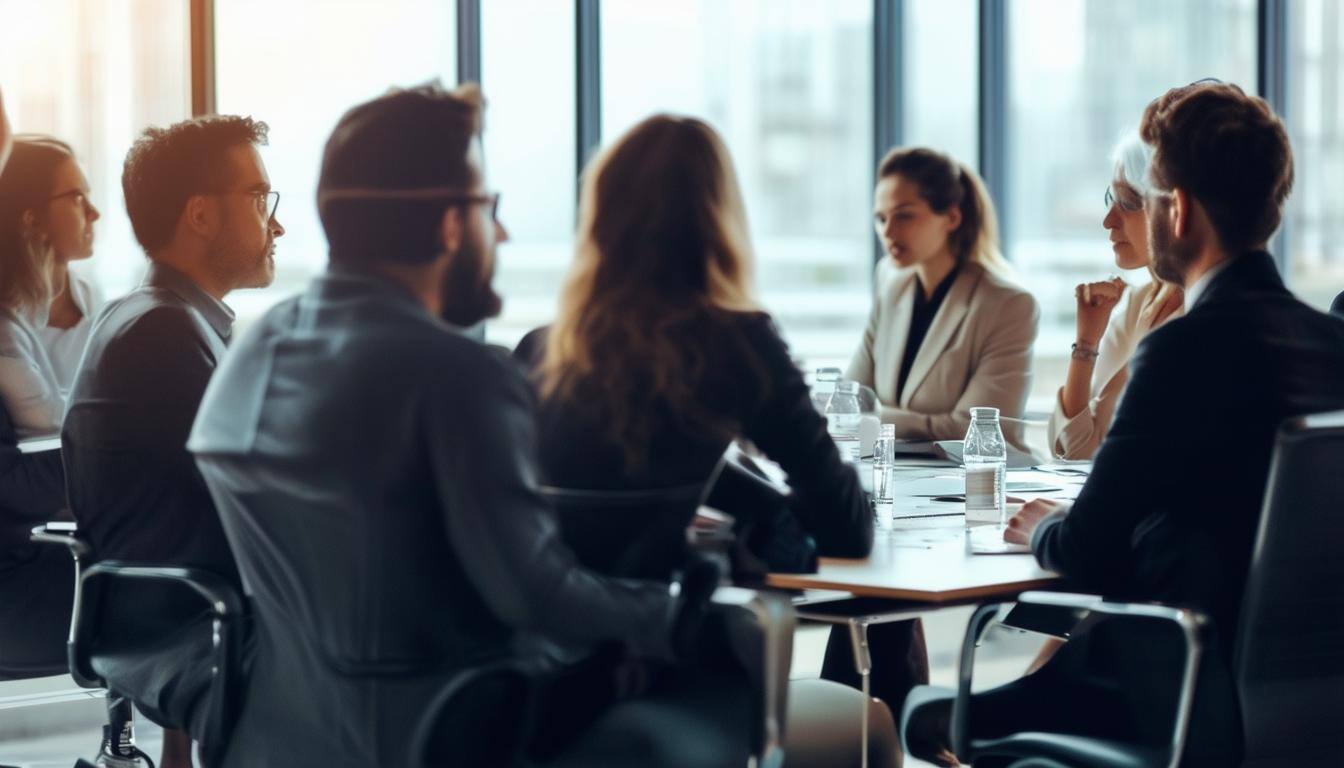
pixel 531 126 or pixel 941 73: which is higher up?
pixel 941 73

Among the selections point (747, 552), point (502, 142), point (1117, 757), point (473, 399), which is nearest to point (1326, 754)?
point (1117, 757)

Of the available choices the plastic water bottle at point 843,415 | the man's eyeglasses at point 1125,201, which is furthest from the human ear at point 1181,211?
the man's eyeglasses at point 1125,201

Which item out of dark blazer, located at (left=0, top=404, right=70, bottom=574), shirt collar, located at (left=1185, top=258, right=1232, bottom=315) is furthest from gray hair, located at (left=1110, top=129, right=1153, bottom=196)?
dark blazer, located at (left=0, top=404, right=70, bottom=574)

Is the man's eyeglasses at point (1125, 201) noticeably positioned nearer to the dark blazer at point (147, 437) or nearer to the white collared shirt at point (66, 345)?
the dark blazer at point (147, 437)

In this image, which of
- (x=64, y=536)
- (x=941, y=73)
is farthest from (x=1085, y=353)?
(x=941, y=73)

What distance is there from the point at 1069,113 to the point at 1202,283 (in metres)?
4.13

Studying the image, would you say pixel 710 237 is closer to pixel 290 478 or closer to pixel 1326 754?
pixel 290 478

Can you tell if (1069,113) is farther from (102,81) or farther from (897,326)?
(102,81)

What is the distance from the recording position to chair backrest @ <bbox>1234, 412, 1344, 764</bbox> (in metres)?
1.93

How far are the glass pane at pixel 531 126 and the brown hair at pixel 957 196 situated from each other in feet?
4.64

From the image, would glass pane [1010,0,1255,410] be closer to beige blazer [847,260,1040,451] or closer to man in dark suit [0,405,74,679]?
beige blazer [847,260,1040,451]

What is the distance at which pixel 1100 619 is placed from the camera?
2.08m

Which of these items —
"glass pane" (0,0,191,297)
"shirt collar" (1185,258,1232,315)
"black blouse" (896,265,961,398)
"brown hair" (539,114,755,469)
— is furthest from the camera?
"glass pane" (0,0,191,297)

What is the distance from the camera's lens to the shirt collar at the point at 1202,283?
211 centimetres
